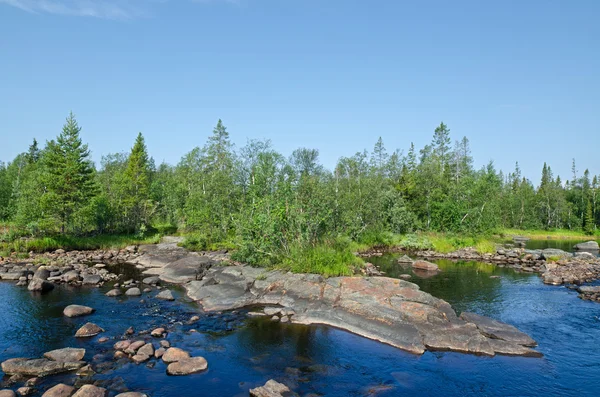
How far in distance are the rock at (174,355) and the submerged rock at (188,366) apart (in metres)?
0.34

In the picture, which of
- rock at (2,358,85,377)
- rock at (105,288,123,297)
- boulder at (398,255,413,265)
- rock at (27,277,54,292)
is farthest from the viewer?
boulder at (398,255,413,265)

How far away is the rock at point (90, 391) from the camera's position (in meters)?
13.0

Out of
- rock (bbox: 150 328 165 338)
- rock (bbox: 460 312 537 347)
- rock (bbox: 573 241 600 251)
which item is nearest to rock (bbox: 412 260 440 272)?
rock (bbox: 460 312 537 347)

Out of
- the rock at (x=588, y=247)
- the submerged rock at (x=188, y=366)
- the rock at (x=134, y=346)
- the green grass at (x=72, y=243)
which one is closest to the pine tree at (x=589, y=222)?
the rock at (x=588, y=247)

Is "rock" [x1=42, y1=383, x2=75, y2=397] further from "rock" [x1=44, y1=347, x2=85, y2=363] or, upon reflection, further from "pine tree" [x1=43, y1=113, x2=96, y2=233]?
"pine tree" [x1=43, y1=113, x2=96, y2=233]

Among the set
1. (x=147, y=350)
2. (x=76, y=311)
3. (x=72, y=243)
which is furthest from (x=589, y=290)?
Result: (x=72, y=243)

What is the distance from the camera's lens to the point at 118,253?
147ft

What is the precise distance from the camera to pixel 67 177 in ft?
148

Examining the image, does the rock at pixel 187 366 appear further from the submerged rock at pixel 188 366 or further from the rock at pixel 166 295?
the rock at pixel 166 295

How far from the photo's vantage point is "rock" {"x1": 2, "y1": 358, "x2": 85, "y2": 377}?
14.9 meters

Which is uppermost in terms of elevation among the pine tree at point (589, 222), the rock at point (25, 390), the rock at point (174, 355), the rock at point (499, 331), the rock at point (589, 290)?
the pine tree at point (589, 222)

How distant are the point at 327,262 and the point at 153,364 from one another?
14.5 metres

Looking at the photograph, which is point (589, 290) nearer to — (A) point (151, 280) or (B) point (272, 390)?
(B) point (272, 390)

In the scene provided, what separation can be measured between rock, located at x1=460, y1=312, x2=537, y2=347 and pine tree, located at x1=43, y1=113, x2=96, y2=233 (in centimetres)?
4326
